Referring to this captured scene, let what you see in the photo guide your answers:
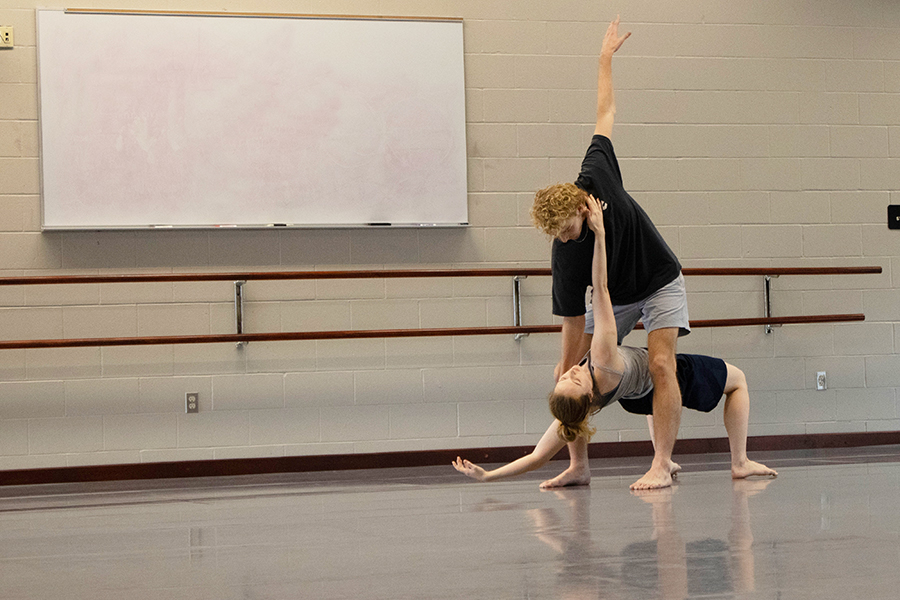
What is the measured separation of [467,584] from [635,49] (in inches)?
144

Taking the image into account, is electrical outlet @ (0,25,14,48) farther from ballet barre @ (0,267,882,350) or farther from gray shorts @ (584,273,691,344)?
gray shorts @ (584,273,691,344)

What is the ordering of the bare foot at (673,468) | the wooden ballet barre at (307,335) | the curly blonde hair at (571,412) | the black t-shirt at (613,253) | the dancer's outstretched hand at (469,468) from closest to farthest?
the curly blonde hair at (571,412) < the dancer's outstretched hand at (469,468) < the black t-shirt at (613,253) < the bare foot at (673,468) < the wooden ballet barre at (307,335)

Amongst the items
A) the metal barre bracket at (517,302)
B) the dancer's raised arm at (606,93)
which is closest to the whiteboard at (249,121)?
the metal barre bracket at (517,302)

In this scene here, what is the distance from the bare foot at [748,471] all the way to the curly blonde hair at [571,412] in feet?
2.50

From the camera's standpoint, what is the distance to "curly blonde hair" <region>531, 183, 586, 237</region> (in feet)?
9.24

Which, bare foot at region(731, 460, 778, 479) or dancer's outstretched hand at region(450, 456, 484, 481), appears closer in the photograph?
dancer's outstretched hand at region(450, 456, 484, 481)

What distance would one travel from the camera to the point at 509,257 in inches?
180

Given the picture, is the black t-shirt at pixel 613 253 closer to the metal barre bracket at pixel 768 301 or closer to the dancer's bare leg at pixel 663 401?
the dancer's bare leg at pixel 663 401

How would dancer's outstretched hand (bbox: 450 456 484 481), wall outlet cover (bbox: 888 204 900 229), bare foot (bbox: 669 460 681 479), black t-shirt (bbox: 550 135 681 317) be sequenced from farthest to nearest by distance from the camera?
wall outlet cover (bbox: 888 204 900 229), bare foot (bbox: 669 460 681 479), black t-shirt (bbox: 550 135 681 317), dancer's outstretched hand (bbox: 450 456 484 481)

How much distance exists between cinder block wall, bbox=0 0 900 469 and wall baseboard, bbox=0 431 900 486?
0.05m

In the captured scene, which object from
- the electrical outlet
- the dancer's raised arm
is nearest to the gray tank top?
the dancer's raised arm

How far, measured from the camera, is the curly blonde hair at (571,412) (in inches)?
109

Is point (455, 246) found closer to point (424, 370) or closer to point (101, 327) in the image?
point (424, 370)

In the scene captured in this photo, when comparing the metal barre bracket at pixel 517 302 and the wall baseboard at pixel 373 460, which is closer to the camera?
the wall baseboard at pixel 373 460
